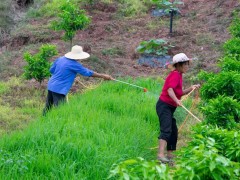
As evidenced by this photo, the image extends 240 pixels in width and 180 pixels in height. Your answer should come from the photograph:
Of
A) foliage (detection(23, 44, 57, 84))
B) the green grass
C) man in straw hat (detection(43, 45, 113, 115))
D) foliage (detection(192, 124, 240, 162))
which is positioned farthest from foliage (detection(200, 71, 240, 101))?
foliage (detection(23, 44, 57, 84))

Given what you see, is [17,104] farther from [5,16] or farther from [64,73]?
[5,16]

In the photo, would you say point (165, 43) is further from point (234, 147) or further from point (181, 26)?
point (234, 147)

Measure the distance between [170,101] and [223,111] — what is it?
1053 mm

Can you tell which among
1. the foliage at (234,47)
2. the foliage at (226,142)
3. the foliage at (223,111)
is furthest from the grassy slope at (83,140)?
the foliage at (234,47)

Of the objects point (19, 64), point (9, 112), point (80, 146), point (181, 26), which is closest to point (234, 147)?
point (80, 146)

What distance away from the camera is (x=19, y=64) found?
37.5 ft

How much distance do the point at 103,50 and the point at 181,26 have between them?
3.63 meters

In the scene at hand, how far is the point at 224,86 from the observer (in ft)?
20.4

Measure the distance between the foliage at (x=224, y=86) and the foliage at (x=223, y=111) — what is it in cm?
→ 34

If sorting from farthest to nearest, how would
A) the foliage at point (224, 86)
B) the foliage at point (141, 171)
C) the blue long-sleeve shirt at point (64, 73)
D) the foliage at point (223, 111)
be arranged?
the blue long-sleeve shirt at point (64, 73), the foliage at point (224, 86), the foliage at point (223, 111), the foliage at point (141, 171)

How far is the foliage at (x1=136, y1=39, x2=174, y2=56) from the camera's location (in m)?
12.5

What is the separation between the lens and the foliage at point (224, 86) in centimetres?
606

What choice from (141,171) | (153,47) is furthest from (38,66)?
(141,171)

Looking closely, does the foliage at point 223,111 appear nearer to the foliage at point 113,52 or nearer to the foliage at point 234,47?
the foliage at point 234,47
